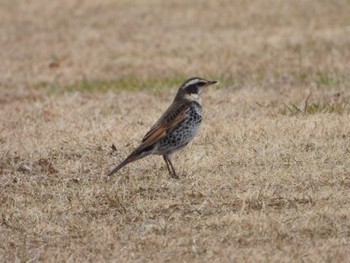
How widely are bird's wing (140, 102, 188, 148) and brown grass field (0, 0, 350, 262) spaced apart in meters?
0.41

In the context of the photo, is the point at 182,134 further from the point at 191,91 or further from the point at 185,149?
the point at 185,149

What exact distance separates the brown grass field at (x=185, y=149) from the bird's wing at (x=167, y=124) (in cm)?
41

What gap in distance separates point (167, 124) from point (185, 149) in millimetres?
1115

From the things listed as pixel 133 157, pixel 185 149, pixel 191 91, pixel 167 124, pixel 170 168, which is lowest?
pixel 185 149

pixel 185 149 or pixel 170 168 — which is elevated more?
pixel 170 168

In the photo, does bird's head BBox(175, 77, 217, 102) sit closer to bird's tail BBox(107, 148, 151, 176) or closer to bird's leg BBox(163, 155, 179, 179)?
bird's leg BBox(163, 155, 179, 179)

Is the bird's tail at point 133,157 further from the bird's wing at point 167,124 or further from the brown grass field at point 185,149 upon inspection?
the brown grass field at point 185,149

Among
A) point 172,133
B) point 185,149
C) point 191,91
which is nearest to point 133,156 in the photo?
point 172,133

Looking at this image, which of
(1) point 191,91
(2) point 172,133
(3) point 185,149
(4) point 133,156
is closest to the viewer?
(4) point 133,156

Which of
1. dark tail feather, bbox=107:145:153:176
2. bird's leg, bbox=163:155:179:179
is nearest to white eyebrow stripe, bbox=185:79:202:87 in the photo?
bird's leg, bbox=163:155:179:179

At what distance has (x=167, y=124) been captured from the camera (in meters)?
10.7

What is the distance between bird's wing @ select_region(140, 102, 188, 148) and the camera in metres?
10.6

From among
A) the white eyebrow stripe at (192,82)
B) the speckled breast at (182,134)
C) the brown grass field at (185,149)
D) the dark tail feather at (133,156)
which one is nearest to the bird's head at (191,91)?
the white eyebrow stripe at (192,82)

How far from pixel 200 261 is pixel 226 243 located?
1.43ft
